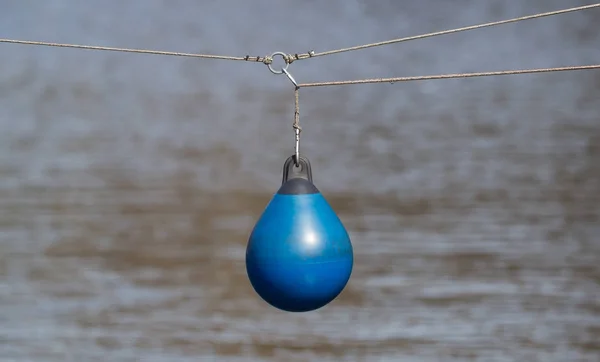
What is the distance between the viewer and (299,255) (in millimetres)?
1392

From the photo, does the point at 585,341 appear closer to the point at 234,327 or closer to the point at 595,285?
the point at 595,285

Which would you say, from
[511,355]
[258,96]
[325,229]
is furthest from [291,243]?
[511,355]

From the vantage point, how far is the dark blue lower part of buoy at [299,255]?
139cm

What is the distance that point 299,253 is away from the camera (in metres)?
1.39

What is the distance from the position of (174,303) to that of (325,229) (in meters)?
1.73

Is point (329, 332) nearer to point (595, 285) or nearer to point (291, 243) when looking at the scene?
point (595, 285)

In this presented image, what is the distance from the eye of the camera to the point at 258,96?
9.64ft

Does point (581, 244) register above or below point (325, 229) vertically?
above

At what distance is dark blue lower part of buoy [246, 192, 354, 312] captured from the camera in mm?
1395

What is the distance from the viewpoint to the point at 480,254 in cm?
290

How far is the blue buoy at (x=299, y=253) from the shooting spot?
139cm

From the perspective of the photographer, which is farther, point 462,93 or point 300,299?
point 462,93

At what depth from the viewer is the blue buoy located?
1395 mm

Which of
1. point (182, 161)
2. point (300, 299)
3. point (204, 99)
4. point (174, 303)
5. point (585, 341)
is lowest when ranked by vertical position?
point (300, 299)
